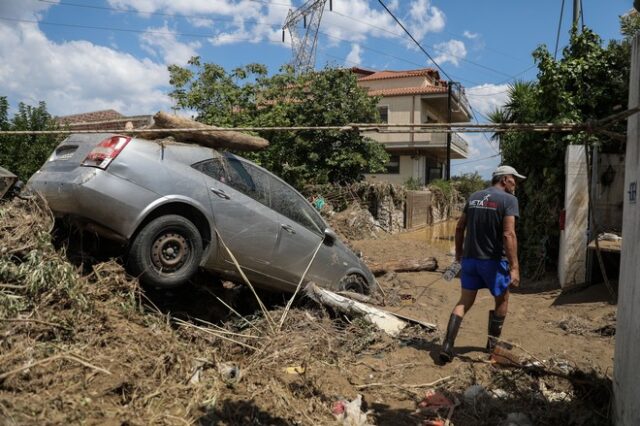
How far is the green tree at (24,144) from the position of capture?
12094mm

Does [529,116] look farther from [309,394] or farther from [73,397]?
[73,397]

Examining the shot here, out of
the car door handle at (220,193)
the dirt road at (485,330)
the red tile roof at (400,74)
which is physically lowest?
the dirt road at (485,330)

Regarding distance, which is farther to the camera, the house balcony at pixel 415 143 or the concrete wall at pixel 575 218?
the house balcony at pixel 415 143

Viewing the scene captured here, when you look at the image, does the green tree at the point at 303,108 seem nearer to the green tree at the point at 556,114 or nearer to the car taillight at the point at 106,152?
the green tree at the point at 556,114

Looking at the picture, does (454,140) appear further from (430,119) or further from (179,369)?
(179,369)

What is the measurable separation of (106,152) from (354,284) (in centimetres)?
342

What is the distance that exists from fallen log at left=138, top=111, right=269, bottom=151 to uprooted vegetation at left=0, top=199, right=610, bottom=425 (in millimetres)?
1357

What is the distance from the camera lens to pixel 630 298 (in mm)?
3043

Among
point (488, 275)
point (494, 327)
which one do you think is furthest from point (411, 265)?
point (488, 275)

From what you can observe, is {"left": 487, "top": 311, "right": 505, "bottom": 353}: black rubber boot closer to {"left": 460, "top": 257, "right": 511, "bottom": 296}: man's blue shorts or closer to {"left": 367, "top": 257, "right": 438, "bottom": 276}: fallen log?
{"left": 460, "top": 257, "right": 511, "bottom": 296}: man's blue shorts

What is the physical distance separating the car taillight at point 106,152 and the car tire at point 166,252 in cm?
67

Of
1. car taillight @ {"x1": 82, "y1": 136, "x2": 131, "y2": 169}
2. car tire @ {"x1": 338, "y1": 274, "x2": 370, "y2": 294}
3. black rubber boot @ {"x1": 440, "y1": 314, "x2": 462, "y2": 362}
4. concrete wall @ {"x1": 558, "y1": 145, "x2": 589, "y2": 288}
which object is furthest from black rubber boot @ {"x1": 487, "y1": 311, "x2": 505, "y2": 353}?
car taillight @ {"x1": 82, "y1": 136, "x2": 131, "y2": 169}

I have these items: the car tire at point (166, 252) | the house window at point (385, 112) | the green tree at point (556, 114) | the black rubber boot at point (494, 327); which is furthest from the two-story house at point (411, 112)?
the car tire at point (166, 252)

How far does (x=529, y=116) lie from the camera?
996 cm
